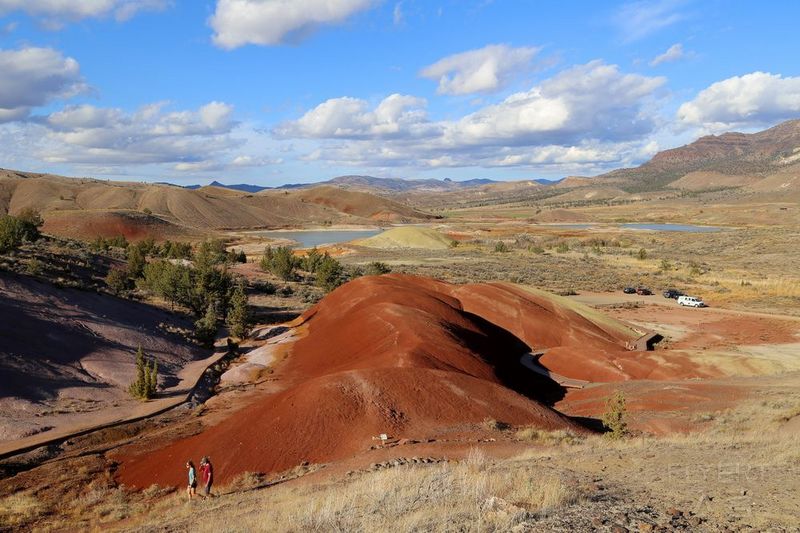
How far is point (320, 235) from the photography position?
475 feet

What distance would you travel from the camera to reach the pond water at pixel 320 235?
5084 inches

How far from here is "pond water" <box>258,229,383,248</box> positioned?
129125mm

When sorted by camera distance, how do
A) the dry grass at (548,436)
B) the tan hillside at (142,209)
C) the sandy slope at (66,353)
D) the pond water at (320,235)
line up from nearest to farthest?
1. the dry grass at (548,436)
2. the sandy slope at (66,353)
3. the tan hillside at (142,209)
4. the pond water at (320,235)

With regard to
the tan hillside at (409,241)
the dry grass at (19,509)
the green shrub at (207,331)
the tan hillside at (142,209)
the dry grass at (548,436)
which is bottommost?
the dry grass at (19,509)

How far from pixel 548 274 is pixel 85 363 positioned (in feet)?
175

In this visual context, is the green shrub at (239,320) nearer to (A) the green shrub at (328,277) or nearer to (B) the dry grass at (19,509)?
(A) the green shrub at (328,277)

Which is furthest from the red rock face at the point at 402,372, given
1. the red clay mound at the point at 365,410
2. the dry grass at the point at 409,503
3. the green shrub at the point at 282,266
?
the green shrub at the point at 282,266

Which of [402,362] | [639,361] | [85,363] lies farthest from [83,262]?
[639,361]

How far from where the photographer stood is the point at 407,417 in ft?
58.2

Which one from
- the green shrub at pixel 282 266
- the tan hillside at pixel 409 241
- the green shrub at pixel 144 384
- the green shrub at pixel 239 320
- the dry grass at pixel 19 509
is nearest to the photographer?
the dry grass at pixel 19 509

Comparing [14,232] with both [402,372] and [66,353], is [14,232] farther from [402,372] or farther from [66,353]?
[402,372]

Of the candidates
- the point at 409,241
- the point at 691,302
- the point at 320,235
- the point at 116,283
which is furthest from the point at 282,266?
the point at 320,235

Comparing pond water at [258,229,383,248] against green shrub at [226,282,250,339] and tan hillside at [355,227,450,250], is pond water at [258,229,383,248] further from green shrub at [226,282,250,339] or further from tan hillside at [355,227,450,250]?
green shrub at [226,282,250,339]

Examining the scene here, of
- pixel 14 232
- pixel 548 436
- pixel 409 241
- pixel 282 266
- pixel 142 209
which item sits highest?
pixel 142 209
